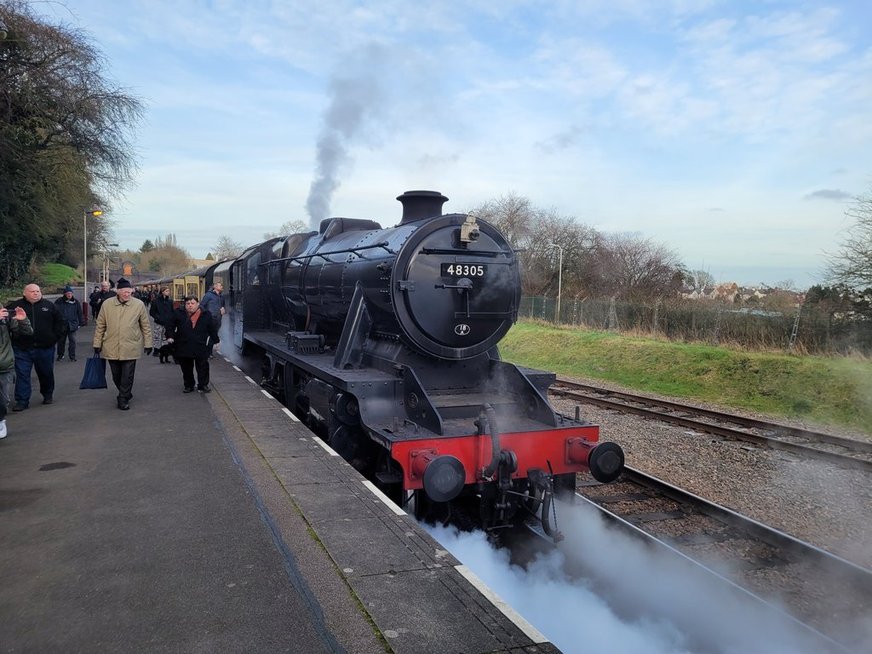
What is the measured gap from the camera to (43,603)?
111 inches

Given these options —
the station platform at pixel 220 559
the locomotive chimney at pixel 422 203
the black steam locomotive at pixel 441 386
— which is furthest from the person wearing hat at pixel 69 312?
the locomotive chimney at pixel 422 203

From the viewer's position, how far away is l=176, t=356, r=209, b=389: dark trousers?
8242 millimetres

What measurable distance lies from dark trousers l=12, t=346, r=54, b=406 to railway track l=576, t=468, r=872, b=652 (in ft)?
21.1

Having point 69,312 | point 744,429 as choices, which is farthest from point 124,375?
point 744,429

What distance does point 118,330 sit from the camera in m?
7.15

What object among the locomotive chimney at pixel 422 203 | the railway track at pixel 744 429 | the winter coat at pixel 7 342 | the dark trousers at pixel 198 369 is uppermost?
the locomotive chimney at pixel 422 203

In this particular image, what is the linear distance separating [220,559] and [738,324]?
1570cm

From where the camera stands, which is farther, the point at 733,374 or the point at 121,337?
the point at 733,374

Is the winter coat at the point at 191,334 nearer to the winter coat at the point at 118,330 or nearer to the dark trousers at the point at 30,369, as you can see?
the winter coat at the point at 118,330

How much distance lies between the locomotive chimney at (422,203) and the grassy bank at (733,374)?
26.5 feet

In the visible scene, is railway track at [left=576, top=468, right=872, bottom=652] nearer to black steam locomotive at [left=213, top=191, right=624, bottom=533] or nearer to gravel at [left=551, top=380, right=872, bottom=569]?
gravel at [left=551, top=380, right=872, bottom=569]

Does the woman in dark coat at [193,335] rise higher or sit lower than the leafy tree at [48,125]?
lower

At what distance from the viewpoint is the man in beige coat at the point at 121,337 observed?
7.14 m

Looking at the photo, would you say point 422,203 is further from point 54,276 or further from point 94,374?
point 54,276
